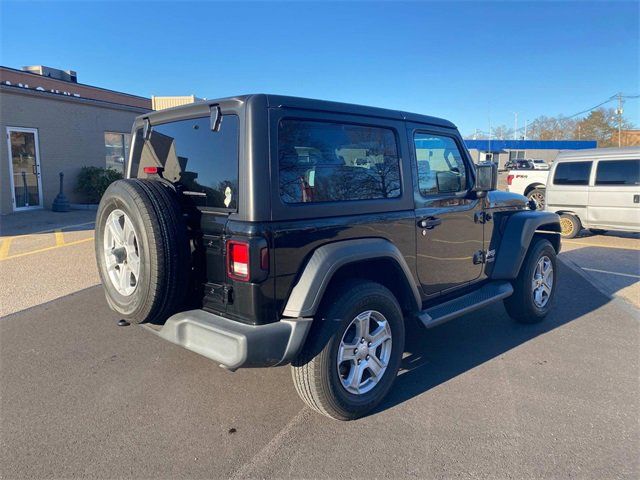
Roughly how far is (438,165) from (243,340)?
2390 millimetres

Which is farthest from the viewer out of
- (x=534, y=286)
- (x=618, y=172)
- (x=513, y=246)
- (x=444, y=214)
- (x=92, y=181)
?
(x=92, y=181)

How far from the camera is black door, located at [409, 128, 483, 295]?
3.75 m

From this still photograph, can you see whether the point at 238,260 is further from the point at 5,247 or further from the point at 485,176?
the point at 5,247

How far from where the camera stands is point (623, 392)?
354 centimetres

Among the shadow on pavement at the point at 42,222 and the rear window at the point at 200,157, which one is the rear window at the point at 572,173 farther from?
the shadow on pavement at the point at 42,222

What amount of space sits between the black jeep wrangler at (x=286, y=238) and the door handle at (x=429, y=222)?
1cm

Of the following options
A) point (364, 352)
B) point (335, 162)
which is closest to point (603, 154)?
point (335, 162)

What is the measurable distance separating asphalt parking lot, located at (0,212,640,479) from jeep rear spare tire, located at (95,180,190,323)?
77cm

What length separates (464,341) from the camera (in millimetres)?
4520

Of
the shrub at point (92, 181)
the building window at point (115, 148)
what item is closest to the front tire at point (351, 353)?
the shrub at point (92, 181)

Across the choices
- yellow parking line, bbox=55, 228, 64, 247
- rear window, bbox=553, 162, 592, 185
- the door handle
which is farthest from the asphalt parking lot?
rear window, bbox=553, 162, 592, 185

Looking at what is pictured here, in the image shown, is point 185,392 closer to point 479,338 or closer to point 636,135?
point 479,338

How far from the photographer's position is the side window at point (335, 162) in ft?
9.51

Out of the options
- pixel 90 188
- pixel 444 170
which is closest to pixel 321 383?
pixel 444 170
